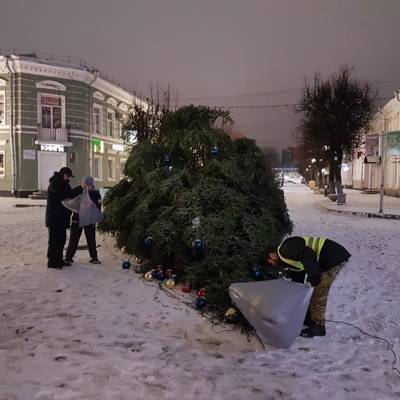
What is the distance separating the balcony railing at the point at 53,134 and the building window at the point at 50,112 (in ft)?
0.86

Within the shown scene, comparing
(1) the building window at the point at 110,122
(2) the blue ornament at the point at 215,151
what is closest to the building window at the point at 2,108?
(1) the building window at the point at 110,122

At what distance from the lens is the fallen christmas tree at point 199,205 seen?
5793 mm

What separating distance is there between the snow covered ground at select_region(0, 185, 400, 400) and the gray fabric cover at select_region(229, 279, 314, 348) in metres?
0.18

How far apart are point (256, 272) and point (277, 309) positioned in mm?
1429

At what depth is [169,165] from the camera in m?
7.42

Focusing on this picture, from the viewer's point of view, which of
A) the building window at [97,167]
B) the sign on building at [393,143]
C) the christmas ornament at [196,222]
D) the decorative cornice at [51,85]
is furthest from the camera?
the building window at [97,167]

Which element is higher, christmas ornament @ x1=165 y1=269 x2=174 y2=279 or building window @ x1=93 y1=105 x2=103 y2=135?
building window @ x1=93 y1=105 x2=103 y2=135

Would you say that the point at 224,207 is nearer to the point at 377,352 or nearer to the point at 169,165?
the point at 169,165

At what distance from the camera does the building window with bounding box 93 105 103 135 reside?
32.6m

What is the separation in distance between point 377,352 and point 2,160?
95.1ft

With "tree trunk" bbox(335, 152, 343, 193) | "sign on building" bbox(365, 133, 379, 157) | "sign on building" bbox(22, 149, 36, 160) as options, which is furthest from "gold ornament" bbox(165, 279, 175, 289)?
"sign on building" bbox(22, 149, 36, 160)

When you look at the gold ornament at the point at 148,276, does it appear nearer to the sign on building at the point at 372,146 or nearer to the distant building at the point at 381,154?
the distant building at the point at 381,154

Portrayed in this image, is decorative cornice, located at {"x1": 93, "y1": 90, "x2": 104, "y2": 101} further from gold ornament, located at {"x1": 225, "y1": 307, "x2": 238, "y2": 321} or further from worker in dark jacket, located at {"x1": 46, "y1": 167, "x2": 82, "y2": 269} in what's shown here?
gold ornament, located at {"x1": 225, "y1": 307, "x2": 238, "y2": 321}

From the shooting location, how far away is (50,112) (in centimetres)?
2970
